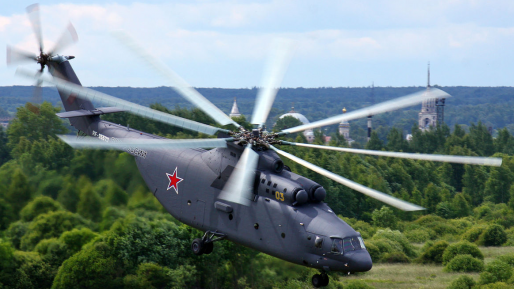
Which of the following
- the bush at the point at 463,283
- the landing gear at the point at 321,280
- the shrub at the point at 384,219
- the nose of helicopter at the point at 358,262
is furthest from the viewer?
the shrub at the point at 384,219

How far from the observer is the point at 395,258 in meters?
68.6

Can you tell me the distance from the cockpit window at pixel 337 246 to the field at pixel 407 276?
34320mm

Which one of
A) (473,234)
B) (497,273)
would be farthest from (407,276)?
(473,234)

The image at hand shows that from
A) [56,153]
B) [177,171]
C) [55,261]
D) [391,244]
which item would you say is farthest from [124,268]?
[391,244]

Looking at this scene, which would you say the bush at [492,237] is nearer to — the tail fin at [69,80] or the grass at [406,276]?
the grass at [406,276]

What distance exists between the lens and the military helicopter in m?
24.5

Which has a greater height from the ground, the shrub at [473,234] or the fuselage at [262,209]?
the fuselage at [262,209]

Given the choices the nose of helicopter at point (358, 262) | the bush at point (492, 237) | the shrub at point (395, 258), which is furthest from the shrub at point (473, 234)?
the nose of helicopter at point (358, 262)

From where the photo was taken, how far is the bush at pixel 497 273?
5553cm

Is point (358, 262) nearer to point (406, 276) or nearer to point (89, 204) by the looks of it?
point (89, 204)

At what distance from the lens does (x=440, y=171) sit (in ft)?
462

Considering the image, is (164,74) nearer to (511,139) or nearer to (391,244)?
(391,244)

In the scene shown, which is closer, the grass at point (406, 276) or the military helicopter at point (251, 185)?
the military helicopter at point (251, 185)

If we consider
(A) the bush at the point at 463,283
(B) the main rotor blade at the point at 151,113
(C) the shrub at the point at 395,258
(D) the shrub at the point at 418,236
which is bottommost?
(D) the shrub at the point at 418,236
